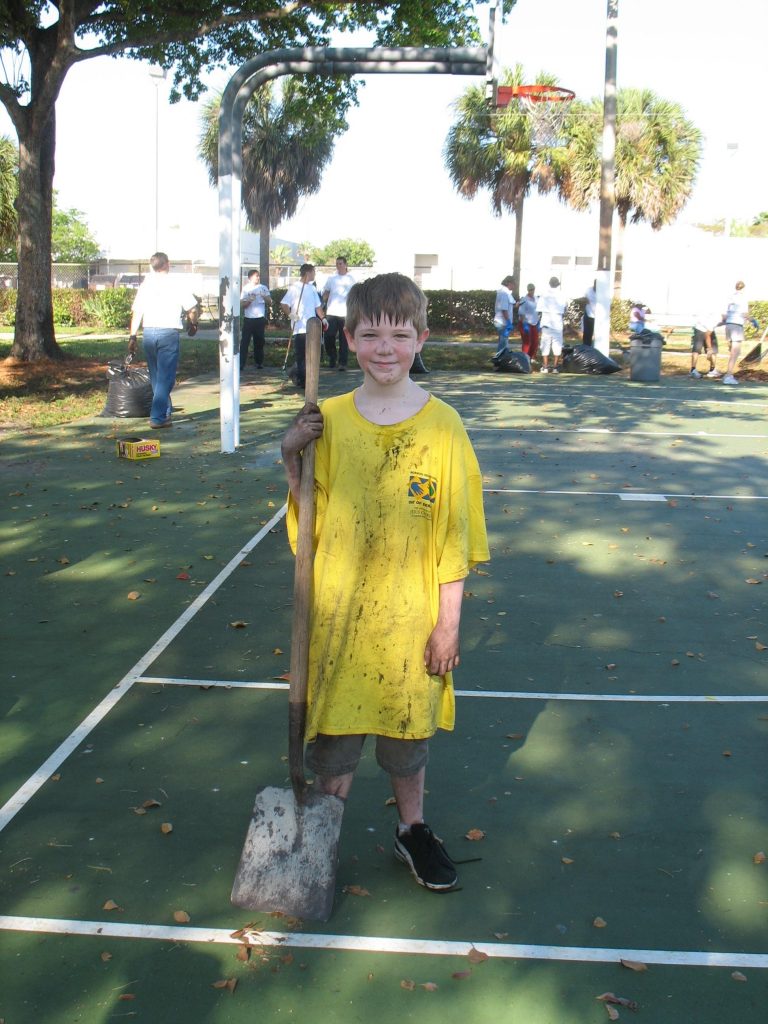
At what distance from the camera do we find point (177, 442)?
41.1ft

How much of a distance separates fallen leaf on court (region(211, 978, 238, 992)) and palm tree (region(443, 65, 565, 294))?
37683 millimetres

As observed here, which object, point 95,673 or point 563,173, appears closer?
point 95,673

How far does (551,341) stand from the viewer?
22.7 m

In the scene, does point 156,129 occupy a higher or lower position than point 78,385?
higher

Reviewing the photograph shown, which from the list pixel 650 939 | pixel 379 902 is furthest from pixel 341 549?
pixel 650 939

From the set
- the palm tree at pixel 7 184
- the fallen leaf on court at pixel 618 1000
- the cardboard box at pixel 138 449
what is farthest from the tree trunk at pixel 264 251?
the fallen leaf on court at pixel 618 1000

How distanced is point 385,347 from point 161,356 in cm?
959

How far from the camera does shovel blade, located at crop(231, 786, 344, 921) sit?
3.46 metres

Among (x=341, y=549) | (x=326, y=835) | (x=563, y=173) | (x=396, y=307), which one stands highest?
(x=563, y=173)

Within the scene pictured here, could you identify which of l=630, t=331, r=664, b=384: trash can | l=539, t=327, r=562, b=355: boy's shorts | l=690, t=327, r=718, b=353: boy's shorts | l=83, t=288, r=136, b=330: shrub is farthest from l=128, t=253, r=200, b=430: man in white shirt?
l=83, t=288, r=136, b=330: shrub

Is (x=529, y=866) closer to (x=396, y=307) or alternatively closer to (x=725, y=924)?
(x=725, y=924)

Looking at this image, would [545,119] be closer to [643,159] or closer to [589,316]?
[643,159]

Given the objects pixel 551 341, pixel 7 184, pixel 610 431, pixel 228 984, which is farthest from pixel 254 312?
pixel 228 984

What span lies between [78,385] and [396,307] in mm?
15406
